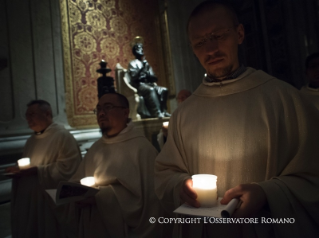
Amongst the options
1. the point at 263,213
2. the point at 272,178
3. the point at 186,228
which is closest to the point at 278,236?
the point at 263,213

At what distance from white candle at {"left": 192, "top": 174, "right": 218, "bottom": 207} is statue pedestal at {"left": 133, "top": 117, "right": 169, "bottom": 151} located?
408 cm

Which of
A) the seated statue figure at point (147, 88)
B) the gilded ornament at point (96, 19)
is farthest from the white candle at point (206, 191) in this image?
the gilded ornament at point (96, 19)

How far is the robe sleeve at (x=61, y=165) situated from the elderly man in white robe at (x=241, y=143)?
1.85 metres

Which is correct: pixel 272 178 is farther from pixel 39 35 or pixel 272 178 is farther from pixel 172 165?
pixel 39 35

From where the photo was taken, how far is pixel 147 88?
5.62m

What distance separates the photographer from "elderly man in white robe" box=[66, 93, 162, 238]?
76.0 inches

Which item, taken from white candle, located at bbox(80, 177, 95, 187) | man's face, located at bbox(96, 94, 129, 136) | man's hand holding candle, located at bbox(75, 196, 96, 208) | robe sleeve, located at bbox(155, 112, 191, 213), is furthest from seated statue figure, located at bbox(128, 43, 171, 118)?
robe sleeve, located at bbox(155, 112, 191, 213)

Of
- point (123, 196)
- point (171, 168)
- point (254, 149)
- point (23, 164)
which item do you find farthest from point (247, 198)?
point (23, 164)

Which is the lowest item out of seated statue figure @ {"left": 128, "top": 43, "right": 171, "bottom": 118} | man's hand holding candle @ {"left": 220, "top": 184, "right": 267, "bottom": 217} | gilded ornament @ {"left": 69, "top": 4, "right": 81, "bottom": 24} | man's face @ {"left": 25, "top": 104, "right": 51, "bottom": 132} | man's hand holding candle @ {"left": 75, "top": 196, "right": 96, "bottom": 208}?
man's hand holding candle @ {"left": 75, "top": 196, "right": 96, "bottom": 208}

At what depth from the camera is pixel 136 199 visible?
6.57 ft

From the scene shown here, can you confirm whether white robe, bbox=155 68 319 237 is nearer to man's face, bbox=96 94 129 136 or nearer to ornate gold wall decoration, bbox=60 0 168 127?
man's face, bbox=96 94 129 136

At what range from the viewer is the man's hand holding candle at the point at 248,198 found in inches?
33.1

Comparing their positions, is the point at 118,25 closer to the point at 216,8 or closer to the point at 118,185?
the point at 118,185

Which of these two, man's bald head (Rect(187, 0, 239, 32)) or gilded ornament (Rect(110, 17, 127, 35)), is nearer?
man's bald head (Rect(187, 0, 239, 32))
